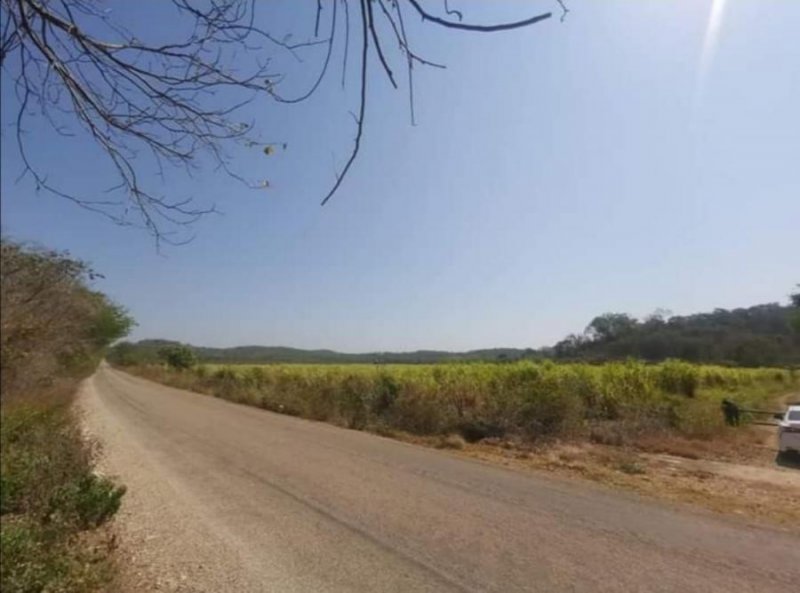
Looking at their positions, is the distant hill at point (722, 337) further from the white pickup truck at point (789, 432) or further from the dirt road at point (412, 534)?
the dirt road at point (412, 534)

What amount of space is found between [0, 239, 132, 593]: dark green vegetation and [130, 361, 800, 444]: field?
8.20 meters

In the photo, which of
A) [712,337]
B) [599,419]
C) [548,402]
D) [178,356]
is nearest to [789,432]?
[712,337]

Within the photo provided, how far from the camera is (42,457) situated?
23.9 feet

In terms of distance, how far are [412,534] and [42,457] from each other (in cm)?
478

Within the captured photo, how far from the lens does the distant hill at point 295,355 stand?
119ft

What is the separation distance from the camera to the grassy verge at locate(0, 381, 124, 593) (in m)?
4.33

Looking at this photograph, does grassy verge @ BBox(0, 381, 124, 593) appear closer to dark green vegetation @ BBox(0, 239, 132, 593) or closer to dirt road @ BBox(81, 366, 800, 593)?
dark green vegetation @ BBox(0, 239, 132, 593)

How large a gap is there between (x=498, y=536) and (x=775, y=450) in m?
5.33

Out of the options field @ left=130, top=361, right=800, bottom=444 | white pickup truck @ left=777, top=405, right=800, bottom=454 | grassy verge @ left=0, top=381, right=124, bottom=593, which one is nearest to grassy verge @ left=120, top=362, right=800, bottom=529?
field @ left=130, top=361, right=800, bottom=444

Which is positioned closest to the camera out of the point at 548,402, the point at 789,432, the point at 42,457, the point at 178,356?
the point at 42,457

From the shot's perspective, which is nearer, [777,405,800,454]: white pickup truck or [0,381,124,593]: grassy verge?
[0,381,124,593]: grassy verge

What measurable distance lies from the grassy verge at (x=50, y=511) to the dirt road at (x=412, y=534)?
0.40 m

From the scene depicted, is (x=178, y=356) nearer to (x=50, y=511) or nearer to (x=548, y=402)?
(x=548, y=402)

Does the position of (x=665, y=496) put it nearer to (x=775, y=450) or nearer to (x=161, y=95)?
(x=775, y=450)
